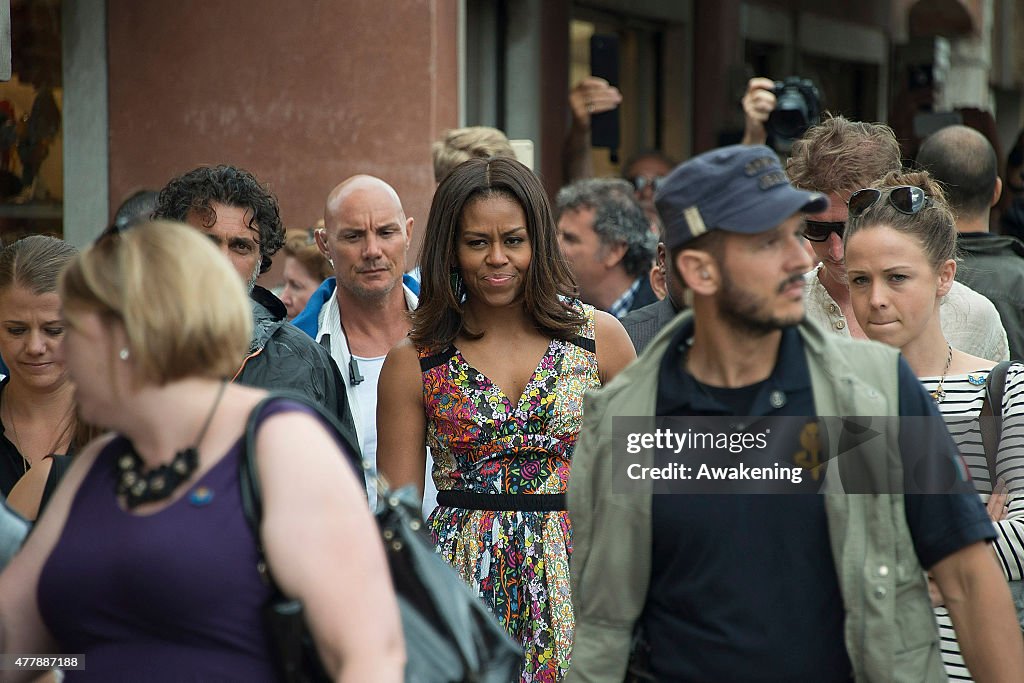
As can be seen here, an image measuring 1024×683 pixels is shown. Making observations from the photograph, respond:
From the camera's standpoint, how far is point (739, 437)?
285 centimetres

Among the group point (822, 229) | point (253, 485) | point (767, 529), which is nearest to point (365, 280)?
point (822, 229)

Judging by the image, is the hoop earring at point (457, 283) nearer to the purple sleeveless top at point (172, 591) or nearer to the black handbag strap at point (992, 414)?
the black handbag strap at point (992, 414)

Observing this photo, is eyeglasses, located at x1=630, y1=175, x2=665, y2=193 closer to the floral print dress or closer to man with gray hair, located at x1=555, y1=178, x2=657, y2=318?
man with gray hair, located at x1=555, y1=178, x2=657, y2=318

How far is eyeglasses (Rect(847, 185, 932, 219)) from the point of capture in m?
3.79

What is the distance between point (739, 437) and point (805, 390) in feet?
0.54

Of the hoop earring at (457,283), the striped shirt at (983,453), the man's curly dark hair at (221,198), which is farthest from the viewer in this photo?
the man's curly dark hair at (221,198)

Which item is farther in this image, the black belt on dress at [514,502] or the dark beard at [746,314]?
the black belt on dress at [514,502]

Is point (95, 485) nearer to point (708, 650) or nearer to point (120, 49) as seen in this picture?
point (708, 650)

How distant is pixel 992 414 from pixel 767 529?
42.5 inches

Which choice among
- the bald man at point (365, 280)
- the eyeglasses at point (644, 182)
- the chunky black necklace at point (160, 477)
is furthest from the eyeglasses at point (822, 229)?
the eyeglasses at point (644, 182)

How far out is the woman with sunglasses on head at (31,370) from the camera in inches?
155

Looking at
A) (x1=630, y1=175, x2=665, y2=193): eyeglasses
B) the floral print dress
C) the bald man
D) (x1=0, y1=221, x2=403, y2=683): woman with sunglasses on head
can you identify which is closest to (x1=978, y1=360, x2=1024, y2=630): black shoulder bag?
the floral print dress

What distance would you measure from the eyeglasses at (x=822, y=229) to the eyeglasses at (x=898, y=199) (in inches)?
22.9

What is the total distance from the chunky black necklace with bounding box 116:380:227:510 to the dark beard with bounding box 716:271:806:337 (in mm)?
1020
